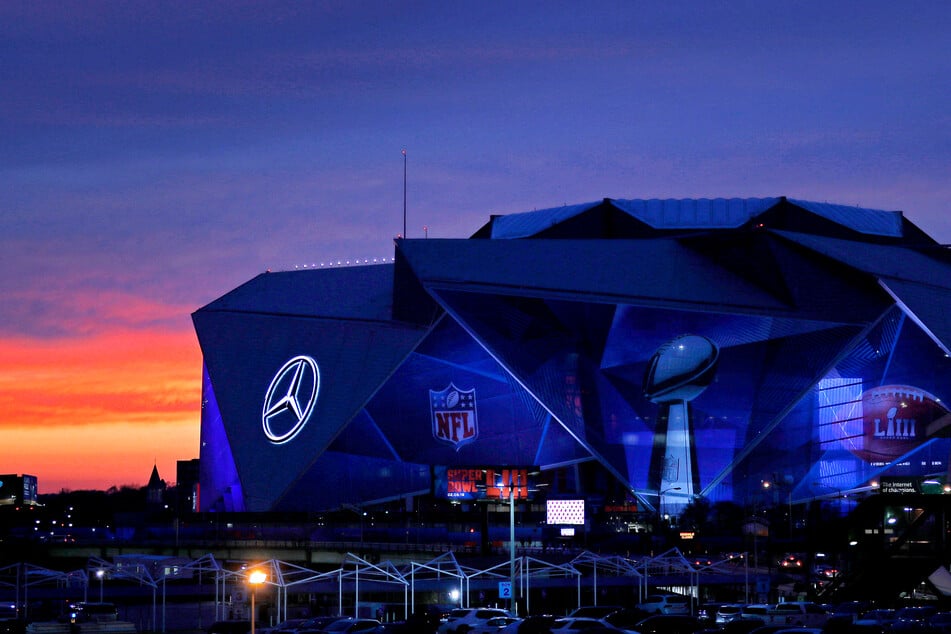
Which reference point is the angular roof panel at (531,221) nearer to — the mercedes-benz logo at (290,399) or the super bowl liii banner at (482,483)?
the mercedes-benz logo at (290,399)

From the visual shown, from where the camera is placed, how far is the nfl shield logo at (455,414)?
307 ft

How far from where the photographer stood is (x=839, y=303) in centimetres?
8169

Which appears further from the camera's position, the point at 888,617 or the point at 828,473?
the point at 828,473

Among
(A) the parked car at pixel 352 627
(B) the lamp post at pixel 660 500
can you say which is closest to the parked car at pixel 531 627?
(A) the parked car at pixel 352 627

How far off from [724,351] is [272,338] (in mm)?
32497

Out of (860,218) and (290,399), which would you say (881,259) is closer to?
(860,218)

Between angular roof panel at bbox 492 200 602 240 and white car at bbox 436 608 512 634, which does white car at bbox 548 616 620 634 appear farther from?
angular roof panel at bbox 492 200 602 240

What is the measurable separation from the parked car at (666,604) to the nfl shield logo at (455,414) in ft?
121

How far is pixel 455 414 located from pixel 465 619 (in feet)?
150

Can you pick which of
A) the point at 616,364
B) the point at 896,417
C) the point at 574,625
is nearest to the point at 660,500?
the point at 616,364

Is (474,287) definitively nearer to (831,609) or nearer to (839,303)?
(839,303)

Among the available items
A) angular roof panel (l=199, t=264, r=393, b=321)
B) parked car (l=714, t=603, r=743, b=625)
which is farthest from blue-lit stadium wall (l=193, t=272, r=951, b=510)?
parked car (l=714, t=603, r=743, b=625)

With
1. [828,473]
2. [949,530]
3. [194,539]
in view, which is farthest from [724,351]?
[194,539]

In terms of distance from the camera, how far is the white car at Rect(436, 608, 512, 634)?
4713 cm
